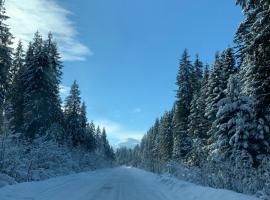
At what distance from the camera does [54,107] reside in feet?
131

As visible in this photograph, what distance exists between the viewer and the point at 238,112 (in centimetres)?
2400

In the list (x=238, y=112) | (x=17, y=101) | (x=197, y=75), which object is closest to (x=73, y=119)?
(x=17, y=101)

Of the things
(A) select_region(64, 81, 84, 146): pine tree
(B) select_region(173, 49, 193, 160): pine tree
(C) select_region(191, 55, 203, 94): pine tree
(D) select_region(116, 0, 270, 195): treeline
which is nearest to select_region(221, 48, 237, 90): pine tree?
(D) select_region(116, 0, 270, 195): treeline

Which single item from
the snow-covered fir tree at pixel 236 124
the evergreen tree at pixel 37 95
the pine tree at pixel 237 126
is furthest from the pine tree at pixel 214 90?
the evergreen tree at pixel 37 95

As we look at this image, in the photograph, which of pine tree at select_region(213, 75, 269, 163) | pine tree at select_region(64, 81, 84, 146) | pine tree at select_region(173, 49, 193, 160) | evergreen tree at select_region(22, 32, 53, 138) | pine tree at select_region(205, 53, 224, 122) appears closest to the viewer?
pine tree at select_region(213, 75, 269, 163)

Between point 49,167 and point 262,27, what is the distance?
17.9 metres

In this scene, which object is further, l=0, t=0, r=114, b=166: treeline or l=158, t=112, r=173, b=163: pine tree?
l=158, t=112, r=173, b=163: pine tree

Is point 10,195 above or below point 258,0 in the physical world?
below

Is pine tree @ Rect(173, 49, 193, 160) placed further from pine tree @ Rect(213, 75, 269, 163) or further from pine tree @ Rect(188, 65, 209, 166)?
pine tree @ Rect(213, 75, 269, 163)

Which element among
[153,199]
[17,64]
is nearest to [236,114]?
[153,199]

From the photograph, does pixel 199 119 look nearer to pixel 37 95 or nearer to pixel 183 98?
pixel 183 98

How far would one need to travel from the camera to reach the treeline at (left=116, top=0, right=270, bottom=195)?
1433cm

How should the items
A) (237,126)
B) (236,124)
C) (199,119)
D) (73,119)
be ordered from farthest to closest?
(73,119) < (199,119) < (236,124) < (237,126)

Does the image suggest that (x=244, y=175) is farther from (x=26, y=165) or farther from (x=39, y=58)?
(x=39, y=58)
